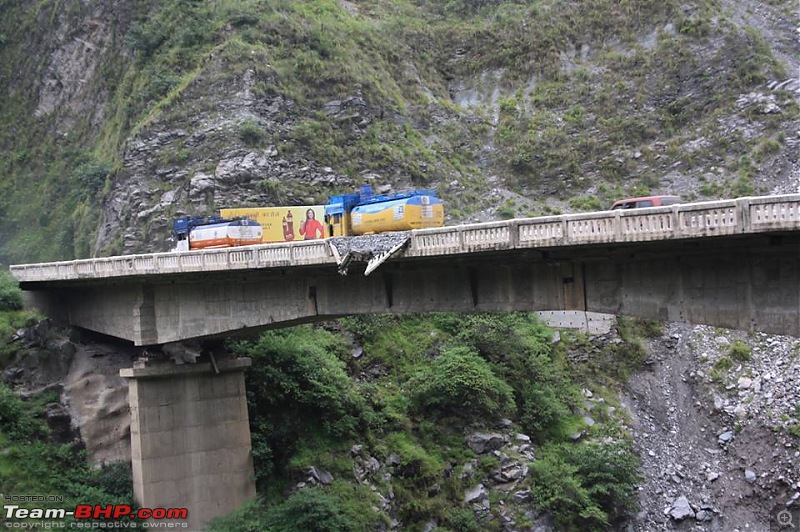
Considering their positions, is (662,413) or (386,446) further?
(662,413)

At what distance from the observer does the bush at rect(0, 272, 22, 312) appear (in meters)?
32.4

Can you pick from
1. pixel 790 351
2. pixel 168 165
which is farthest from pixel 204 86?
pixel 790 351

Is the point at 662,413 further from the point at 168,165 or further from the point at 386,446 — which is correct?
the point at 168,165

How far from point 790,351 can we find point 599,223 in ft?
70.4

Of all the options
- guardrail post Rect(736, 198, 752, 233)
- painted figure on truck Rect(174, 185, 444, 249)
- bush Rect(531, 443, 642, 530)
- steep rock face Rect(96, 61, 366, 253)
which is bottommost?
bush Rect(531, 443, 642, 530)

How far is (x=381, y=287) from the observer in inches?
909

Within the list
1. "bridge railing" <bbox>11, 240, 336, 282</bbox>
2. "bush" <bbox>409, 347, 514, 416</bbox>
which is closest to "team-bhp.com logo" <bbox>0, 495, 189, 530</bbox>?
"bridge railing" <bbox>11, 240, 336, 282</bbox>

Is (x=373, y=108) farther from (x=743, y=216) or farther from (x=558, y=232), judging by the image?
(x=743, y=216)

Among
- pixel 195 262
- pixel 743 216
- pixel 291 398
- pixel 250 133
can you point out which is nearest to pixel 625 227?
pixel 743 216

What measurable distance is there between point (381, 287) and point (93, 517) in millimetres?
12360

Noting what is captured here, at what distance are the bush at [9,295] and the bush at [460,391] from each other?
1687 cm

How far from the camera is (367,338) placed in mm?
36688

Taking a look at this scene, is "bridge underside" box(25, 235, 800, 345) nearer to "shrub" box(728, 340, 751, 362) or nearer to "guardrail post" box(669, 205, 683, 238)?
"guardrail post" box(669, 205, 683, 238)

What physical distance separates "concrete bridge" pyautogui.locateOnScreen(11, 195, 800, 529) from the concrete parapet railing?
3cm
